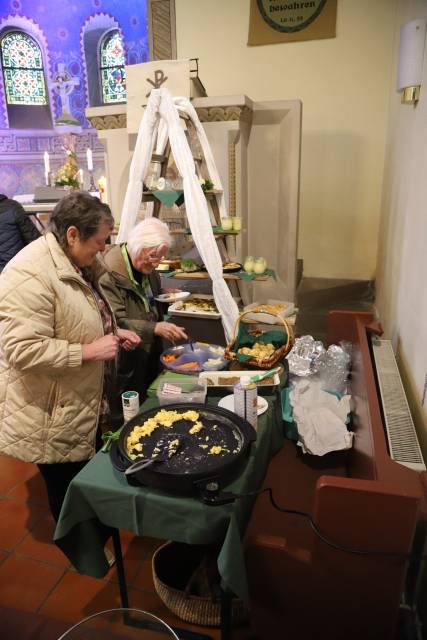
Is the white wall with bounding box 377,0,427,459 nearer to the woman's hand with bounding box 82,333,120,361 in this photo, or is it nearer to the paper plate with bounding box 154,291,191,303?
the woman's hand with bounding box 82,333,120,361

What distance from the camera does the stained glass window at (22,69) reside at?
880cm

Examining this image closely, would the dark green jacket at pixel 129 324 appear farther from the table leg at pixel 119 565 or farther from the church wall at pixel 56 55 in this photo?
the church wall at pixel 56 55

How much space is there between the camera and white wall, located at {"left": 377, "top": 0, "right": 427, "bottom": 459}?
2123 millimetres

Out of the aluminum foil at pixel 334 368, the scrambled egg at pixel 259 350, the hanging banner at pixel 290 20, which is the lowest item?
the aluminum foil at pixel 334 368

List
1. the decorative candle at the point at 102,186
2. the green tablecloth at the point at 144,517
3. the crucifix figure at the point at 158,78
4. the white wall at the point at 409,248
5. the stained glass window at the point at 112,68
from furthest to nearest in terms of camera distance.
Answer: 1. the stained glass window at the point at 112,68
2. the decorative candle at the point at 102,186
3. the crucifix figure at the point at 158,78
4. the white wall at the point at 409,248
5. the green tablecloth at the point at 144,517

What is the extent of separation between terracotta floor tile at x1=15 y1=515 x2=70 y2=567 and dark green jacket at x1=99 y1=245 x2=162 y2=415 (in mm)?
763

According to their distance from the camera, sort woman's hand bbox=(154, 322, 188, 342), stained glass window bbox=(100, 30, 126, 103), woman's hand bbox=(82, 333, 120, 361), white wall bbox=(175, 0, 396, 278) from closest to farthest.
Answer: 1. woman's hand bbox=(82, 333, 120, 361)
2. woman's hand bbox=(154, 322, 188, 342)
3. white wall bbox=(175, 0, 396, 278)
4. stained glass window bbox=(100, 30, 126, 103)

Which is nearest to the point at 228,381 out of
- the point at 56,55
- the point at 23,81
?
the point at 56,55

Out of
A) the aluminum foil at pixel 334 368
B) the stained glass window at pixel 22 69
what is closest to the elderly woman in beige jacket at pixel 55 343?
the aluminum foil at pixel 334 368

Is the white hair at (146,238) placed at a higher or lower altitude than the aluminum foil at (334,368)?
higher

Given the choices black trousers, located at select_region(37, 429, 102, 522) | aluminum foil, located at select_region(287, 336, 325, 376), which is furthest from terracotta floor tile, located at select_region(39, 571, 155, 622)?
aluminum foil, located at select_region(287, 336, 325, 376)

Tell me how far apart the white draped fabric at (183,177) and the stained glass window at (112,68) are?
6.05 metres

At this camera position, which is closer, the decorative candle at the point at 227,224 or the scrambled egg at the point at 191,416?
the scrambled egg at the point at 191,416

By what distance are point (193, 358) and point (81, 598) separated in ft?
3.99
